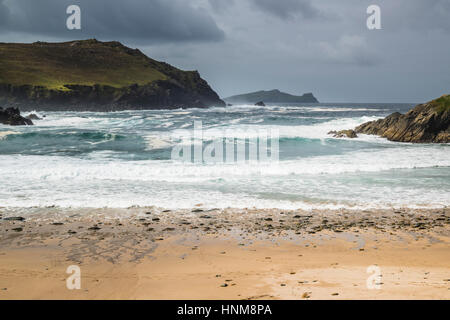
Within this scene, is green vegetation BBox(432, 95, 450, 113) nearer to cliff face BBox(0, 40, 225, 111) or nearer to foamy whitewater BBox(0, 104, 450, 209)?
foamy whitewater BBox(0, 104, 450, 209)

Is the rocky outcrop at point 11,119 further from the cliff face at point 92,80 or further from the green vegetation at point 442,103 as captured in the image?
the cliff face at point 92,80

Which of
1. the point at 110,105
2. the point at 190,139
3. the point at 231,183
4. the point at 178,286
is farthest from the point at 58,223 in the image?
the point at 110,105

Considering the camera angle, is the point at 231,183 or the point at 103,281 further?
the point at 231,183

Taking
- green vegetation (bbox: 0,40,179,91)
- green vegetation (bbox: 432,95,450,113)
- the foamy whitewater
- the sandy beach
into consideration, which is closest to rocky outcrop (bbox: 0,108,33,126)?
the foamy whitewater

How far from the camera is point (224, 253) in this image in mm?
6621

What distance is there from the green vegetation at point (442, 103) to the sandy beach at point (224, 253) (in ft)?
76.7

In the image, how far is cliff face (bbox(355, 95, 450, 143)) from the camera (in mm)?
28406

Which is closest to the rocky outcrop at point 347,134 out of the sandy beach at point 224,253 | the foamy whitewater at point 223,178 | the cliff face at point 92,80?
the foamy whitewater at point 223,178

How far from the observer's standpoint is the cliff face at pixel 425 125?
28406 millimetres

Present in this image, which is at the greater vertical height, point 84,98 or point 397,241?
point 84,98

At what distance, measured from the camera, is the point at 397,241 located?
728cm
